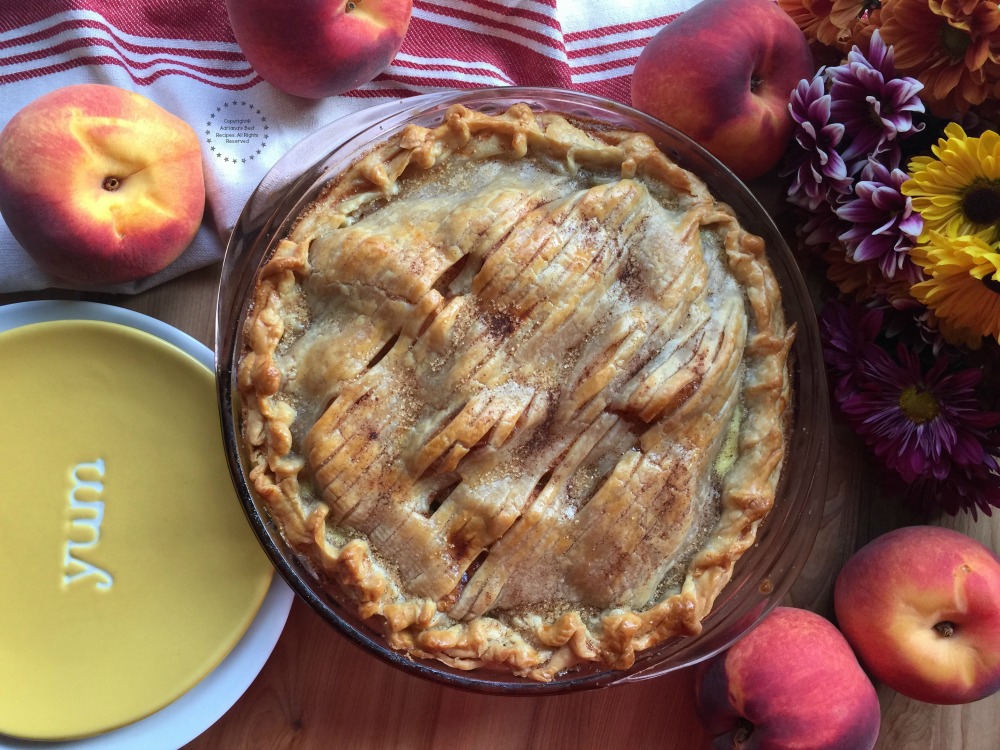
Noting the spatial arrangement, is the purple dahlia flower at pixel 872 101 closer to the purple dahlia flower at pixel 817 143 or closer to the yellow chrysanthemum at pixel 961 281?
the purple dahlia flower at pixel 817 143

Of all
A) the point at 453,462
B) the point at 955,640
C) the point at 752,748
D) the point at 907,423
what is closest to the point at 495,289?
the point at 453,462

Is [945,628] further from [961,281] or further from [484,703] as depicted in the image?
[484,703]

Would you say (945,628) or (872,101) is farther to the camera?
(945,628)

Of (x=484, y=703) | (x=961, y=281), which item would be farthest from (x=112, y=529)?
(x=961, y=281)

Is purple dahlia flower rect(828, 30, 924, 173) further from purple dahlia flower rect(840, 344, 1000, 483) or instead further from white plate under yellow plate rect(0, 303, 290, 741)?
white plate under yellow plate rect(0, 303, 290, 741)

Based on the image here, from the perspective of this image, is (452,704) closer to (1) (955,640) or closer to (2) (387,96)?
(1) (955,640)

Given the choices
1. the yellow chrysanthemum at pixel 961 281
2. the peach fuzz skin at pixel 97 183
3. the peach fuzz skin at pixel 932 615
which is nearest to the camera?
the yellow chrysanthemum at pixel 961 281

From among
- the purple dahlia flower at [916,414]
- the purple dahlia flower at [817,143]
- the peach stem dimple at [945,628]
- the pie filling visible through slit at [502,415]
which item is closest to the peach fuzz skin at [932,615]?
the peach stem dimple at [945,628]
